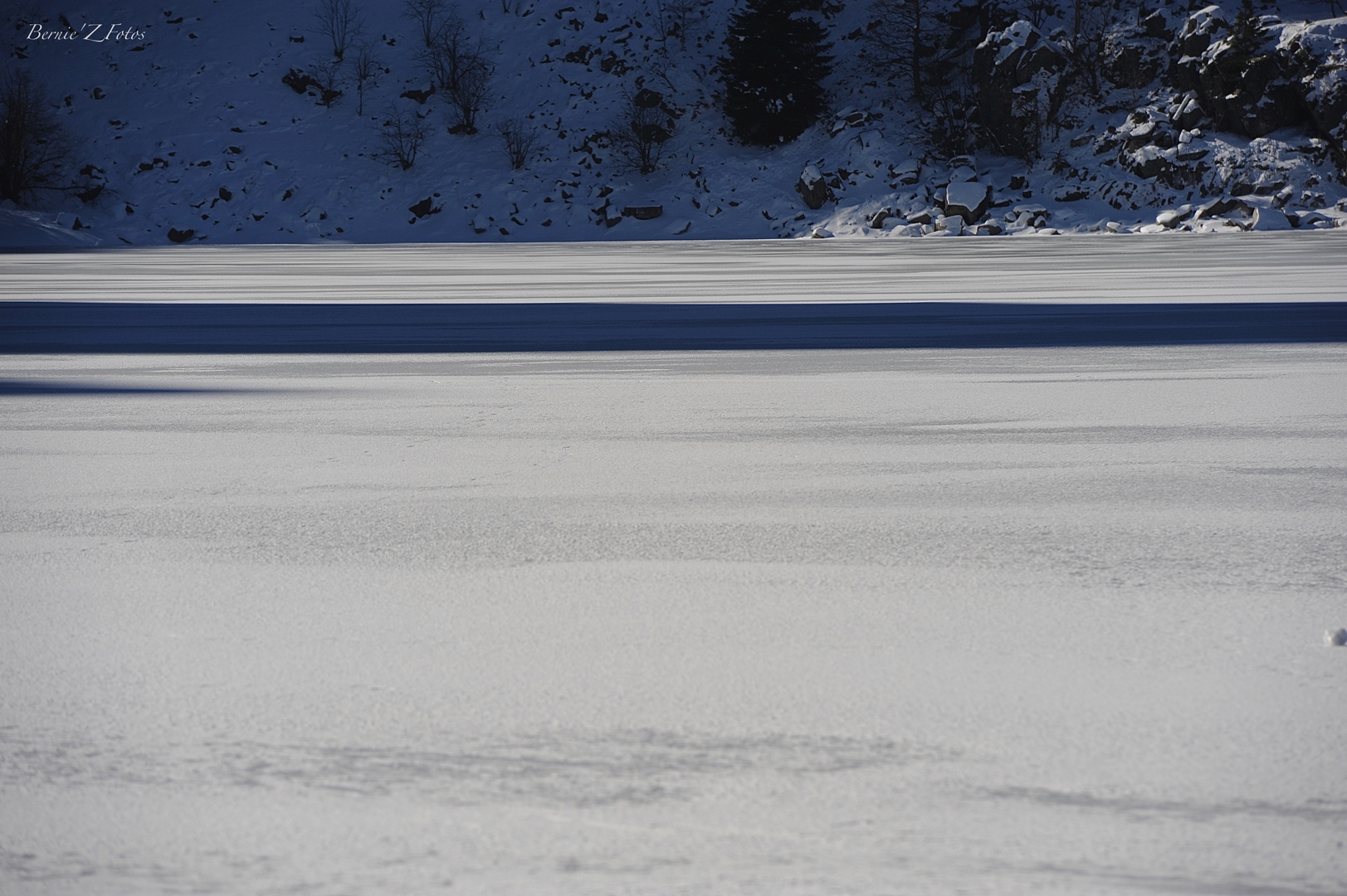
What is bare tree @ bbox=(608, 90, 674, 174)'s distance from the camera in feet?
103

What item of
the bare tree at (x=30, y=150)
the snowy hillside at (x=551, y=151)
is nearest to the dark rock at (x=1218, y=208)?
the snowy hillside at (x=551, y=151)

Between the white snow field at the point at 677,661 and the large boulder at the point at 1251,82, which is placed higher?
the large boulder at the point at 1251,82

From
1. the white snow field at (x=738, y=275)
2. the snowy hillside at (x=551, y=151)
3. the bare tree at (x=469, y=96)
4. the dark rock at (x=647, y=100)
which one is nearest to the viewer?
the white snow field at (x=738, y=275)

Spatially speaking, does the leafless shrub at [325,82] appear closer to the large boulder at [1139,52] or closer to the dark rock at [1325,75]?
the large boulder at [1139,52]

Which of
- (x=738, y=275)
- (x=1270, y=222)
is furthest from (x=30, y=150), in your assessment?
(x=1270, y=222)

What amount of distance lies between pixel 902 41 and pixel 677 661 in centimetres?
3342

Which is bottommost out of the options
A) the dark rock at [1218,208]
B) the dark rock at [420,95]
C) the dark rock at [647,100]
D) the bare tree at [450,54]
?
the dark rock at [1218,208]

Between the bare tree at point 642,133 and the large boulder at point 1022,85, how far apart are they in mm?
8660

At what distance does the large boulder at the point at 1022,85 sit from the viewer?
28266 millimetres

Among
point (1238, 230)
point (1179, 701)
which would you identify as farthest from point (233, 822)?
point (1238, 230)

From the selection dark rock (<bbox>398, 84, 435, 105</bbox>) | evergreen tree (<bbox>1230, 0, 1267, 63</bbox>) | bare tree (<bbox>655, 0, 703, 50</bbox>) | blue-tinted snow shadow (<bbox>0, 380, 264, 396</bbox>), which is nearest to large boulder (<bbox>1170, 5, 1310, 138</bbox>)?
evergreen tree (<bbox>1230, 0, 1267, 63</bbox>)

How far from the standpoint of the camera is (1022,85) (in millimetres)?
28500

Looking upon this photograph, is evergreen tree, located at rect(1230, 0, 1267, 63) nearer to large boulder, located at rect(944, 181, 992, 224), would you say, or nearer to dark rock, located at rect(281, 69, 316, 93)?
large boulder, located at rect(944, 181, 992, 224)
